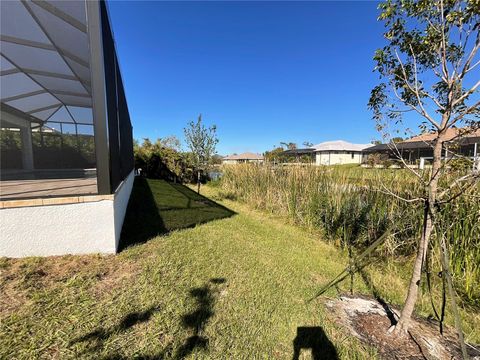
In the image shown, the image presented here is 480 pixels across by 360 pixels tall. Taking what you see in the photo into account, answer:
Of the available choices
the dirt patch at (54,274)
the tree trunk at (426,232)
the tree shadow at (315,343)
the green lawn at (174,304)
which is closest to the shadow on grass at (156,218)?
the green lawn at (174,304)

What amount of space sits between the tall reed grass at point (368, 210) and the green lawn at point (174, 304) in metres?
0.72

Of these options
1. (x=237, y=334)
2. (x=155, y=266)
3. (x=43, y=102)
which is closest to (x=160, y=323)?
(x=237, y=334)

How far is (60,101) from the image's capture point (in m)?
10.5

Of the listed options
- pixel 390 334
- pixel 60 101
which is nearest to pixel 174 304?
pixel 390 334

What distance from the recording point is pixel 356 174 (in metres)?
5.26

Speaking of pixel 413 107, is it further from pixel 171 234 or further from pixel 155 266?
pixel 171 234

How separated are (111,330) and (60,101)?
12195 millimetres

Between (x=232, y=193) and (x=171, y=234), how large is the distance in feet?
21.0

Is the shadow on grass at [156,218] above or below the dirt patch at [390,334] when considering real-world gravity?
above

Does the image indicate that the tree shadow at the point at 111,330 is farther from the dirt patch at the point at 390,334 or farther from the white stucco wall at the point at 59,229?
the dirt patch at the point at 390,334

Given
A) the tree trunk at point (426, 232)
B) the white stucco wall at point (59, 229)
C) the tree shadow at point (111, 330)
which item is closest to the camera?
the tree shadow at point (111, 330)

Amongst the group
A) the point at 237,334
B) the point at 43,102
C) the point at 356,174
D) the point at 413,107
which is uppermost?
the point at 43,102

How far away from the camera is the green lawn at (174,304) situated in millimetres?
1801

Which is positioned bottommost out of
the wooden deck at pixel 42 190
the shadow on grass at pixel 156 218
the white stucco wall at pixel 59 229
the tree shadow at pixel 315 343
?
the tree shadow at pixel 315 343
